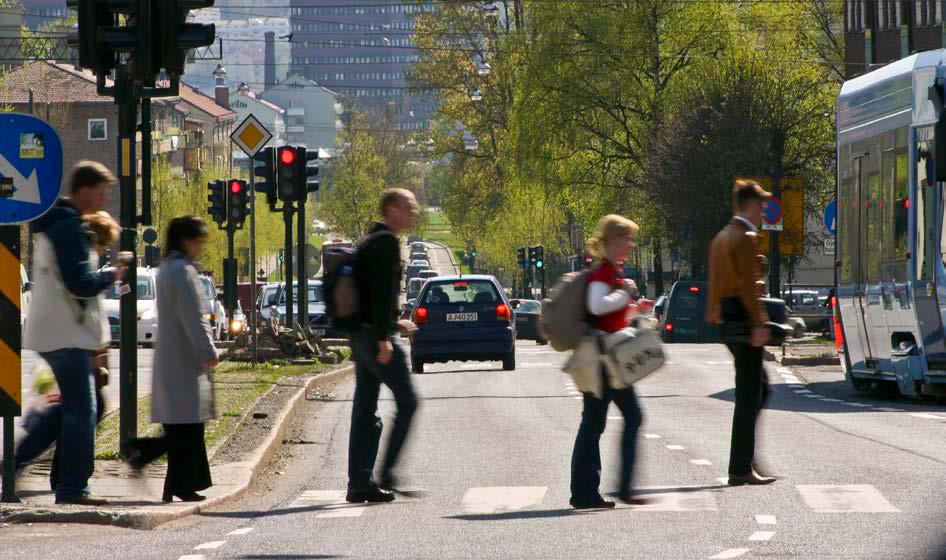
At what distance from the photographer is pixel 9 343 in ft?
31.0

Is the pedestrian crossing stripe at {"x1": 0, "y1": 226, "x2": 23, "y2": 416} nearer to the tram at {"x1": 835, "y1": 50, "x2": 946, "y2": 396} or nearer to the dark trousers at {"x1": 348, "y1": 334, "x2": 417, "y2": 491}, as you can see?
the dark trousers at {"x1": 348, "y1": 334, "x2": 417, "y2": 491}

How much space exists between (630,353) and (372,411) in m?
1.61

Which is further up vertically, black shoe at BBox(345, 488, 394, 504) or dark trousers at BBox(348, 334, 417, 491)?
dark trousers at BBox(348, 334, 417, 491)

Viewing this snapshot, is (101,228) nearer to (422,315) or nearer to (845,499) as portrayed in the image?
(845,499)

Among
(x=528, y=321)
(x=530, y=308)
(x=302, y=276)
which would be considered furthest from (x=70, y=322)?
(x=530, y=308)

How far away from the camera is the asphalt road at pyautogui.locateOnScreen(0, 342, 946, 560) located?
26.4 ft

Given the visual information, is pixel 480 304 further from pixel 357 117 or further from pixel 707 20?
pixel 357 117

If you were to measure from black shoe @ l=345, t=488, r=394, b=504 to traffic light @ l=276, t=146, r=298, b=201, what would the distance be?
58.9 feet

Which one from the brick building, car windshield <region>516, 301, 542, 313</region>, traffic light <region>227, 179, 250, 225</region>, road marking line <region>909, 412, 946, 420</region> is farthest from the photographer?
the brick building

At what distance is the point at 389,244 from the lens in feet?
32.2

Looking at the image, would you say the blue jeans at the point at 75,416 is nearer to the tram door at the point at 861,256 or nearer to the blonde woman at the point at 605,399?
the blonde woman at the point at 605,399

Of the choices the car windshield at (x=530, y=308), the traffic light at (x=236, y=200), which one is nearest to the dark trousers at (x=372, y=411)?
the traffic light at (x=236, y=200)

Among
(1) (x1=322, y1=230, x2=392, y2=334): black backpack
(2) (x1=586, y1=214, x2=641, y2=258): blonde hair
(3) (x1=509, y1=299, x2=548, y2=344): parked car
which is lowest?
(3) (x1=509, y1=299, x2=548, y2=344): parked car

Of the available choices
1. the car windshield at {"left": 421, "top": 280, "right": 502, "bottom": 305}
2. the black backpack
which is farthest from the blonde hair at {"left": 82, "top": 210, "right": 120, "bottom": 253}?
the car windshield at {"left": 421, "top": 280, "right": 502, "bottom": 305}
